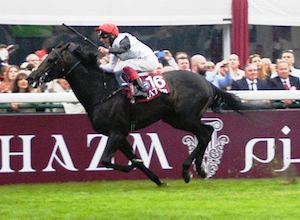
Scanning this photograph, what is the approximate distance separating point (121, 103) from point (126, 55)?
55 cm

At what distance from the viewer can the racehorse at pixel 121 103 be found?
6332mm

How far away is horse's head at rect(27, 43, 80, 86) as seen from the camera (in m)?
6.18

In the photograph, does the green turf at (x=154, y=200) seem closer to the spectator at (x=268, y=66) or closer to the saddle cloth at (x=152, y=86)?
the saddle cloth at (x=152, y=86)

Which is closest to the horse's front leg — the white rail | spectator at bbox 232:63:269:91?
the white rail

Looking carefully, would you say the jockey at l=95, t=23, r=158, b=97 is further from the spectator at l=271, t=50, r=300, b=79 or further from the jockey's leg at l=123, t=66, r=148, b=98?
the spectator at l=271, t=50, r=300, b=79

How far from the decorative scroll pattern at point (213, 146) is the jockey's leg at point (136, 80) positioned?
1.21 meters

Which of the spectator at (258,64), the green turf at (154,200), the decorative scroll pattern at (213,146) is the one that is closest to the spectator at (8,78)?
the green turf at (154,200)

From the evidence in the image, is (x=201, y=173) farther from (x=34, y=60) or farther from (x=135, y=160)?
(x=34, y=60)

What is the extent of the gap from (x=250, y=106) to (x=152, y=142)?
131cm

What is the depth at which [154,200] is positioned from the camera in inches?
224

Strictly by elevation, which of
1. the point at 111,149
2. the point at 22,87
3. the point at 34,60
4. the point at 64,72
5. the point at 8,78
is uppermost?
the point at 34,60

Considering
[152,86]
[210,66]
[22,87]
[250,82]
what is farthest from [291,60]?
[22,87]

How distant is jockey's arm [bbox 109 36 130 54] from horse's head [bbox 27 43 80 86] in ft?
1.89

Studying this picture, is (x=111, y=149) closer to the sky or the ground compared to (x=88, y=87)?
closer to the ground
